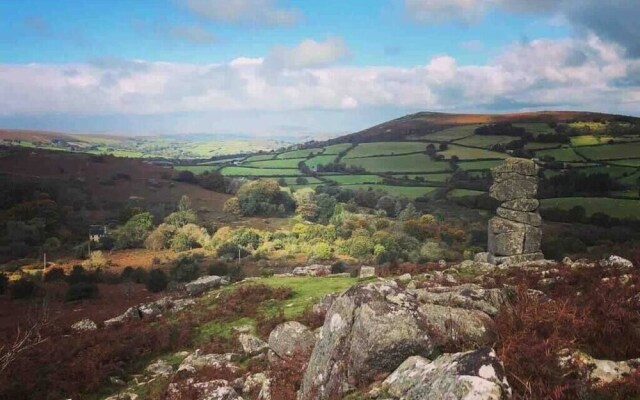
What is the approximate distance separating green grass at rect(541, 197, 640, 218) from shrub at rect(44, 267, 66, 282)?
206 ft

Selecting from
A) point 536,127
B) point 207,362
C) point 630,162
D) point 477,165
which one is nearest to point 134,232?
point 207,362

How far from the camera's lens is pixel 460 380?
5.78 meters

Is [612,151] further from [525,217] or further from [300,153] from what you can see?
[300,153]

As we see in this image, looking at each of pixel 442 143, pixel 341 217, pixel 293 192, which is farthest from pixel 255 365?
pixel 442 143

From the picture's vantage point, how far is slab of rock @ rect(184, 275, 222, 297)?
2822cm

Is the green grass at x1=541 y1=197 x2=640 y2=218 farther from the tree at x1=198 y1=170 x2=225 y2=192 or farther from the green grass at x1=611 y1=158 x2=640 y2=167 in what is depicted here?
the tree at x1=198 y1=170 x2=225 y2=192

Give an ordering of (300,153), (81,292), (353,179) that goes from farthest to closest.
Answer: (300,153)
(353,179)
(81,292)

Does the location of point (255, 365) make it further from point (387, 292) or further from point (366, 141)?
point (366, 141)

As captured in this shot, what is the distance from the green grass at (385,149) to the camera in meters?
106

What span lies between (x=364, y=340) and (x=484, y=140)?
333 feet

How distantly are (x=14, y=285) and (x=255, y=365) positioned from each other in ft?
97.6

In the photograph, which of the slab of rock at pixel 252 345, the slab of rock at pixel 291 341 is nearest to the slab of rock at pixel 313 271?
the slab of rock at pixel 252 345

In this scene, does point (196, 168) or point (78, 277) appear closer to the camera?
point (78, 277)

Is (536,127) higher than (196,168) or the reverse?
higher
